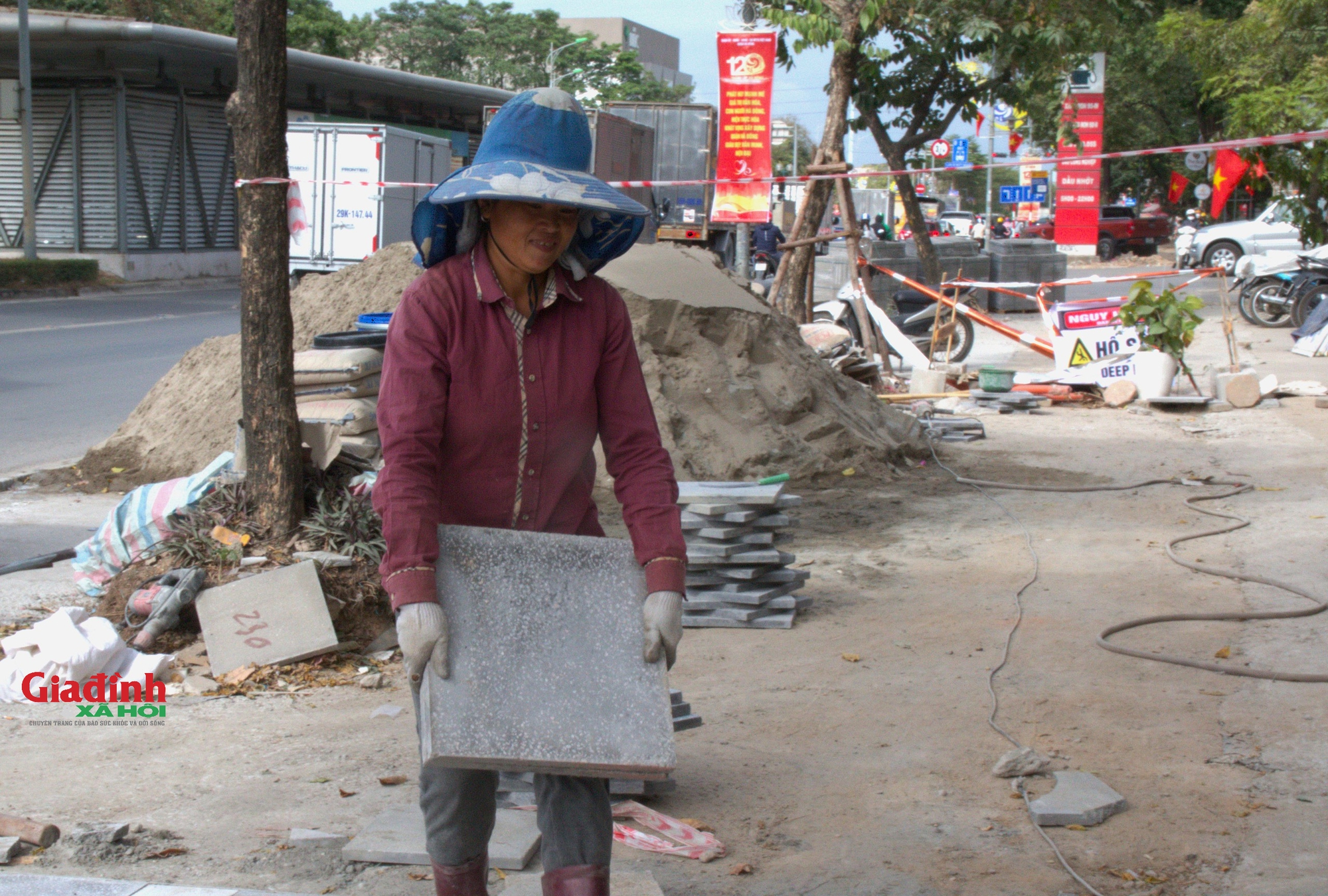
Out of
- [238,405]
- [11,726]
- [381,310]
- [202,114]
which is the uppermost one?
[202,114]

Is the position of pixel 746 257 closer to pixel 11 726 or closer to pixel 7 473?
pixel 7 473

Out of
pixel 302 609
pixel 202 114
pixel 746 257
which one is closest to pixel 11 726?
pixel 302 609

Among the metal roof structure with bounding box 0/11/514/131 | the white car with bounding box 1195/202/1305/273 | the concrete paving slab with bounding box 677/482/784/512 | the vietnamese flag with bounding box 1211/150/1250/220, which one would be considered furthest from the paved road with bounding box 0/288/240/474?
the white car with bounding box 1195/202/1305/273

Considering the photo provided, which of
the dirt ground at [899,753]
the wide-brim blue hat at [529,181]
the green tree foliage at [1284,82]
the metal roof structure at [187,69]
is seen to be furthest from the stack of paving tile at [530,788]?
the green tree foliage at [1284,82]

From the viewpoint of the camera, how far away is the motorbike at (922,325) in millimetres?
13977

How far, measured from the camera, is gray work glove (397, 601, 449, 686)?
87.7 inches

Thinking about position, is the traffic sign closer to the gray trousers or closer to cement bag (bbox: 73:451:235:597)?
cement bag (bbox: 73:451:235:597)

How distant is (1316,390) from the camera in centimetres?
1209

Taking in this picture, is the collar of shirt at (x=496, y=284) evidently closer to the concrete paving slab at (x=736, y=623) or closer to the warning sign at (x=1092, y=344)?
the concrete paving slab at (x=736, y=623)

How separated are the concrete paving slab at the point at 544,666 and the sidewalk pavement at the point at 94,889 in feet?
2.30

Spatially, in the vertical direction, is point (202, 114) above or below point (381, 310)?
above

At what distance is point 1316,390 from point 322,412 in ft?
31.6

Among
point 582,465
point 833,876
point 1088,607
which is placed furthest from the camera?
point 1088,607

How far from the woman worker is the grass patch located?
21942mm
